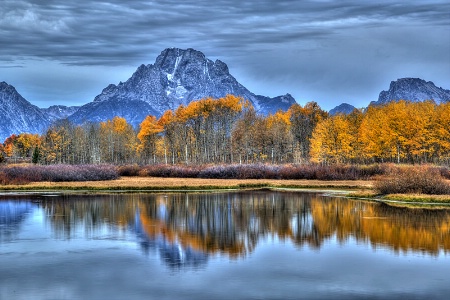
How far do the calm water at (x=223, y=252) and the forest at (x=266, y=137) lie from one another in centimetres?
5665

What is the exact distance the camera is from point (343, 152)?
101 metres

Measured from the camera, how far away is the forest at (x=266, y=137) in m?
92.4

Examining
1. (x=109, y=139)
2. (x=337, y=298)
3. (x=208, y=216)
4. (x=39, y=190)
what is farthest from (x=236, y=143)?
(x=337, y=298)

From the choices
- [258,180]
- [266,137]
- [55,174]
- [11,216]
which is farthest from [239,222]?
[266,137]

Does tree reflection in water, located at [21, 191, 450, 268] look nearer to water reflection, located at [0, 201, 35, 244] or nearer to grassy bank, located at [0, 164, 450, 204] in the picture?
water reflection, located at [0, 201, 35, 244]

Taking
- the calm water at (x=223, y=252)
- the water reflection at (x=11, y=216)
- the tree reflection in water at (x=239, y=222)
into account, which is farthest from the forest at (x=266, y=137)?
the water reflection at (x=11, y=216)

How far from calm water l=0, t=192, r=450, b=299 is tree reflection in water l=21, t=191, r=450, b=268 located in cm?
6

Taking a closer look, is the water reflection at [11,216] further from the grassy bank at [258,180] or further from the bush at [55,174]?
the bush at [55,174]

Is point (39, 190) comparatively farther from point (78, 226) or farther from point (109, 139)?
point (109, 139)

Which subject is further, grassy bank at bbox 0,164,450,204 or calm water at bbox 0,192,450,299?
grassy bank at bbox 0,164,450,204

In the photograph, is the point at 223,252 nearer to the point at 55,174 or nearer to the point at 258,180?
the point at 258,180

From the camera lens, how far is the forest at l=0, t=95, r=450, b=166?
92.4m

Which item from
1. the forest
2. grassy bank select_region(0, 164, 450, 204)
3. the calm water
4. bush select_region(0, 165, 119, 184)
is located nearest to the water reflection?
the calm water

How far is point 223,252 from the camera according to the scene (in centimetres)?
2312
